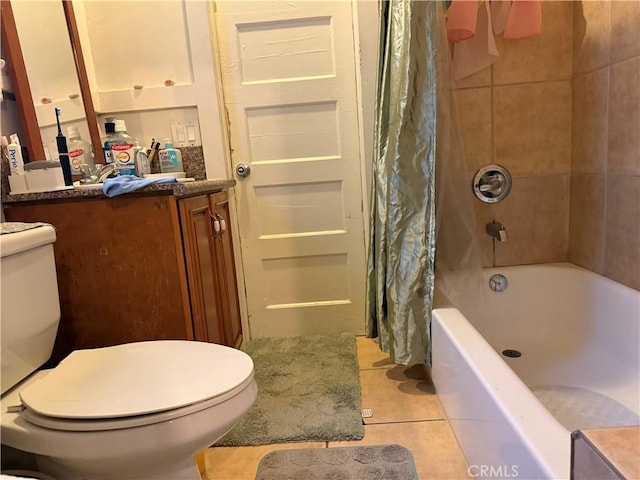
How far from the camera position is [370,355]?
2.09 m

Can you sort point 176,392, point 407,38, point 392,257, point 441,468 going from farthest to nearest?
point 392,257, point 407,38, point 441,468, point 176,392

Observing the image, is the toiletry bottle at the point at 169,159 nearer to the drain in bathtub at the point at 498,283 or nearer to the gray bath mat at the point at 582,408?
the drain in bathtub at the point at 498,283

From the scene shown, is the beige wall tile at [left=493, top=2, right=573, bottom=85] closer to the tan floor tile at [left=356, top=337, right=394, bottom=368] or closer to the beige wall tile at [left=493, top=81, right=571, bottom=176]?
the beige wall tile at [left=493, top=81, right=571, bottom=176]

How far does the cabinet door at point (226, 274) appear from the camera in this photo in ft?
6.00

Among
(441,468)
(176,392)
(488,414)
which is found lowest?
(441,468)

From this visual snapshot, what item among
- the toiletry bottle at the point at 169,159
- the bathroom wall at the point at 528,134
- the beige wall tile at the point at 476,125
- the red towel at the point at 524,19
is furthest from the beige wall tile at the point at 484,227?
the toiletry bottle at the point at 169,159

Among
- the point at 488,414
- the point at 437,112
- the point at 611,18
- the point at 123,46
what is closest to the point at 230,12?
the point at 123,46

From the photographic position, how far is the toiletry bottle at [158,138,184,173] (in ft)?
6.89

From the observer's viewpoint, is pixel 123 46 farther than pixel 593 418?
Yes

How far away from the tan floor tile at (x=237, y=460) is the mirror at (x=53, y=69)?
120 centimetres

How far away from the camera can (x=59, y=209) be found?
1.37m

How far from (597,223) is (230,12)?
182 centimetres

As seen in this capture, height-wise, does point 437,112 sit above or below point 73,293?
above

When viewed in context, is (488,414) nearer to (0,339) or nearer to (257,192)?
(0,339)
